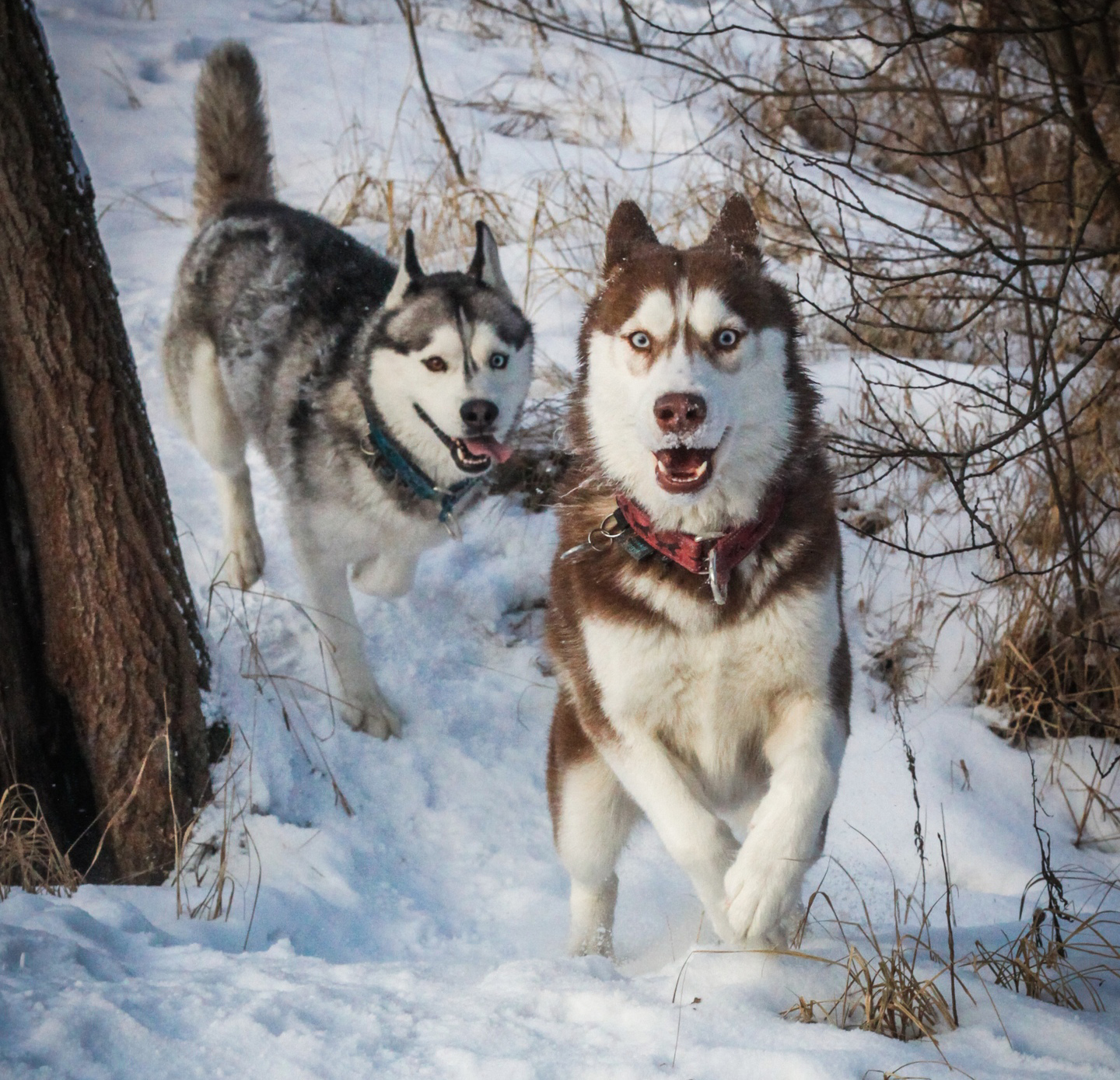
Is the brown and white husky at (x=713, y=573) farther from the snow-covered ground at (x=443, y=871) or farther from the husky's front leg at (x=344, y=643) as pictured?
the husky's front leg at (x=344, y=643)

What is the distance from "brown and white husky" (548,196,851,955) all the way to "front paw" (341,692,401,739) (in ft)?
5.12

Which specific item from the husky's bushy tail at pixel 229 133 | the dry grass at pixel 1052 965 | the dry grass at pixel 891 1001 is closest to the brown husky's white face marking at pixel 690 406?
the dry grass at pixel 891 1001

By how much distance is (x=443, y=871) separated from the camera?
3.54 m

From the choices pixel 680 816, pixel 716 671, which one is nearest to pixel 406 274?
pixel 716 671

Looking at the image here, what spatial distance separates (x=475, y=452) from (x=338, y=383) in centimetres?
71

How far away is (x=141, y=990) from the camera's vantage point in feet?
6.32

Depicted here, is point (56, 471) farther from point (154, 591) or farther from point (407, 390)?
point (407, 390)

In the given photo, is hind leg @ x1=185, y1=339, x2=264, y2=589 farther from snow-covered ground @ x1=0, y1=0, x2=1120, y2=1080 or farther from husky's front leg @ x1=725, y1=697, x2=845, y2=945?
husky's front leg @ x1=725, y1=697, x2=845, y2=945

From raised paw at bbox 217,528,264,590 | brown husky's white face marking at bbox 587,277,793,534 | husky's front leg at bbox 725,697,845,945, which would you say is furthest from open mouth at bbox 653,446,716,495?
raised paw at bbox 217,528,264,590

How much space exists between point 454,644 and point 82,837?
70.4 inches

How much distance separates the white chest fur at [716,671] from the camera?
2.35 m

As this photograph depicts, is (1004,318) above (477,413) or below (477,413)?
above

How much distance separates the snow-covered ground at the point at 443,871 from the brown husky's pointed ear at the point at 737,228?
1723mm

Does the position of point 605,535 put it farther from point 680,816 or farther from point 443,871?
point 443,871
